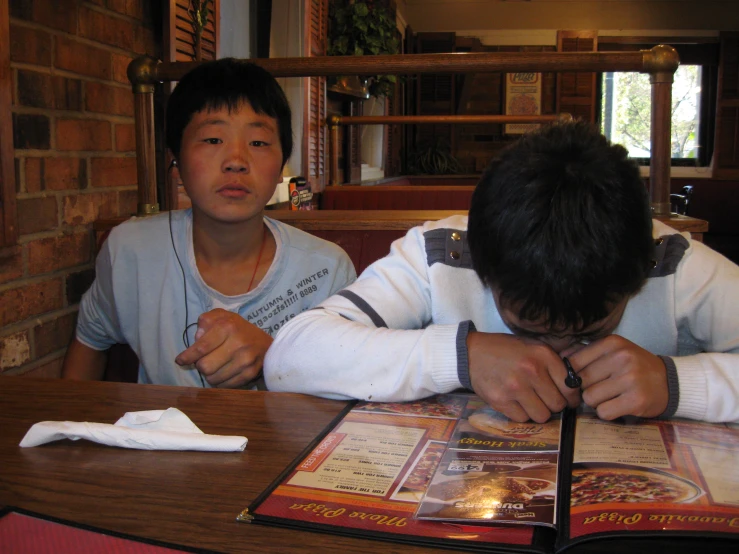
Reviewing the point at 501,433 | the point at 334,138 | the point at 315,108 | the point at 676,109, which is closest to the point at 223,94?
the point at 501,433

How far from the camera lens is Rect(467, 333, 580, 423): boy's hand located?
2.44ft

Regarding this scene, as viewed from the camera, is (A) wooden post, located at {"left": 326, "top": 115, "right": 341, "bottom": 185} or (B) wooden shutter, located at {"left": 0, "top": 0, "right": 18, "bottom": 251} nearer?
(B) wooden shutter, located at {"left": 0, "top": 0, "right": 18, "bottom": 251}

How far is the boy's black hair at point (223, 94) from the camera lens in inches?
53.4

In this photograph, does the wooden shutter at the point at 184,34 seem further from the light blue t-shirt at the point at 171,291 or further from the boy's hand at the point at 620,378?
the boy's hand at the point at 620,378

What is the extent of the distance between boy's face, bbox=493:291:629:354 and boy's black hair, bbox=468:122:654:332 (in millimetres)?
16

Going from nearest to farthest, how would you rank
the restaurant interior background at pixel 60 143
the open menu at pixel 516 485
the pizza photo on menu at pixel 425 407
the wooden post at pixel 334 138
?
the open menu at pixel 516 485
the pizza photo on menu at pixel 425 407
the restaurant interior background at pixel 60 143
the wooden post at pixel 334 138

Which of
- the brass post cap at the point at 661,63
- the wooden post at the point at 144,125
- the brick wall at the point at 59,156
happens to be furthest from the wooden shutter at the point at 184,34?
the brass post cap at the point at 661,63

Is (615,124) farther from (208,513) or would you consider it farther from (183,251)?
(208,513)

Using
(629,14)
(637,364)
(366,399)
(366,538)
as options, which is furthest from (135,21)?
(629,14)

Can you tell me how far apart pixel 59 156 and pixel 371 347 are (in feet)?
3.50

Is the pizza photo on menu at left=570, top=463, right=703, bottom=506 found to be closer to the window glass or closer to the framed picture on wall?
the framed picture on wall

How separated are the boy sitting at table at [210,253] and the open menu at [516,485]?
664 mm

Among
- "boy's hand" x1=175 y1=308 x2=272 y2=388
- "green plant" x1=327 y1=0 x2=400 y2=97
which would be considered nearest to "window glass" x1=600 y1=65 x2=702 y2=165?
"green plant" x1=327 y1=0 x2=400 y2=97

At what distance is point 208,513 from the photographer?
1.71 feet
